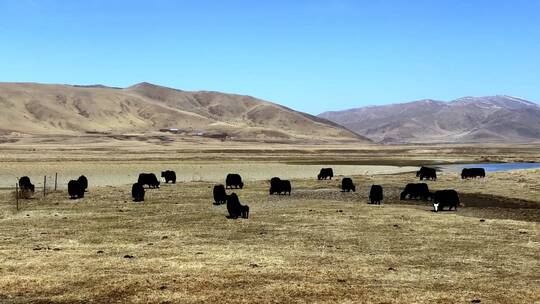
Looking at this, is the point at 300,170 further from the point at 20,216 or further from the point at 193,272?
the point at 193,272

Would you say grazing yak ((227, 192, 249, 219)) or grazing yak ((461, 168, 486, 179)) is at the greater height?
grazing yak ((461, 168, 486, 179))

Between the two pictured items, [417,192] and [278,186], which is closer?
[417,192]

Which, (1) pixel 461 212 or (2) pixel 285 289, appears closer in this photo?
(2) pixel 285 289

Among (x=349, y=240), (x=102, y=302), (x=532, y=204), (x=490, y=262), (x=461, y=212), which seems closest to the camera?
(x=102, y=302)

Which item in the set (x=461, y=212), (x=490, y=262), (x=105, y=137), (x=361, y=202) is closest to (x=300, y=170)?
(x=361, y=202)

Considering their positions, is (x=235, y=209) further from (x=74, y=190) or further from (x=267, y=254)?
(x=74, y=190)

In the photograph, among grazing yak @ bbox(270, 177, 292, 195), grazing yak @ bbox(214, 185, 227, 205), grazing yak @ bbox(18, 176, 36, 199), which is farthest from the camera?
grazing yak @ bbox(270, 177, 292, 195)

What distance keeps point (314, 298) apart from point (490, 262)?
6.25 m

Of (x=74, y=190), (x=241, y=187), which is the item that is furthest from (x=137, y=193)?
(x=241, y=187)

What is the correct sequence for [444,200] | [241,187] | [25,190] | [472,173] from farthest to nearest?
[472,173] → [241,187] → [25,190] → [444,200]

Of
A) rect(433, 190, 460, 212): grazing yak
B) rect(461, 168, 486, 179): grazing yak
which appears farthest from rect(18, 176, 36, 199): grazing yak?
rect(461, 168, 486, 179): grazing yak

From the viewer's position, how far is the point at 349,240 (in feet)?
64.0

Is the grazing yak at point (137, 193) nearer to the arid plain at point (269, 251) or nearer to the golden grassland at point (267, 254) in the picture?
the arid plain at point (269, 251)

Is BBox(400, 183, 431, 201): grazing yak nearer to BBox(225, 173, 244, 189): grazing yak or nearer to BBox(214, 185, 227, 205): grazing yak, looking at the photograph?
BBox(214, 185, 227, 205): grazing yak
